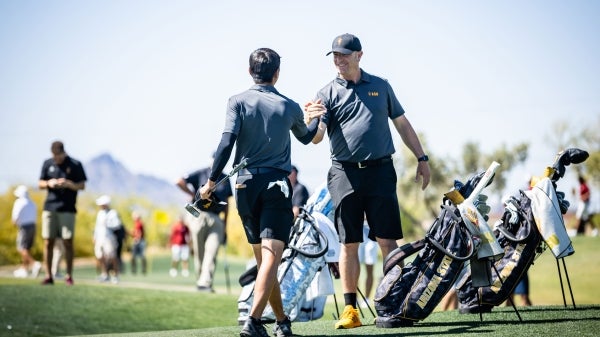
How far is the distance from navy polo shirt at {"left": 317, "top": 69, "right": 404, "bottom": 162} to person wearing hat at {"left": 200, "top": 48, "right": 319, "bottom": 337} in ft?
3.81

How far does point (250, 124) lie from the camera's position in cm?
715

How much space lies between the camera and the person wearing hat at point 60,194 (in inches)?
576

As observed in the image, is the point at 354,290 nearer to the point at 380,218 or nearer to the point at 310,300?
the point at 380,218

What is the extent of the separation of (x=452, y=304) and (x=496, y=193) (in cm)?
4581

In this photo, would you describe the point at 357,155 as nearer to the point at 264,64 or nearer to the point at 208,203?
the point at 264,64

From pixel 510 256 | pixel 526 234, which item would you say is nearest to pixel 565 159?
pixel 526 234

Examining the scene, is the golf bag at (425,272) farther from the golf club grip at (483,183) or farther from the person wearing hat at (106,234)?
the person wearing hat at (106,234)

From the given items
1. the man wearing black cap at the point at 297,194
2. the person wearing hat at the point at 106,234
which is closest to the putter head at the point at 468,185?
the man wearing black cap at the point at 297,194

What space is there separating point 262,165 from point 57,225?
8.29 metres

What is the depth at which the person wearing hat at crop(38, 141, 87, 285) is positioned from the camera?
48.0ft

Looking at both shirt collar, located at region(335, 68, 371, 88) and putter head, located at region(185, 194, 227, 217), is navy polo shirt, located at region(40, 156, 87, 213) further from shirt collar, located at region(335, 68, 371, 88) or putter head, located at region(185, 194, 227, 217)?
putter head, located at region(185, 194, 227, 217)

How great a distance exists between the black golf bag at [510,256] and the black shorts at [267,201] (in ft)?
7.47

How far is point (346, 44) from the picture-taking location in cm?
838

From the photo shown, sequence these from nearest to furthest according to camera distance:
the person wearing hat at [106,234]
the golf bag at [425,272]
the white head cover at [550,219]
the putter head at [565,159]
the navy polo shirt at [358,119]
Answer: the golf bag at [425,272] < the navy polo shirt at [358,119] < the white head cover at [550,219] < the putter head at [565,159] < the person wearing hat at [106,234]
